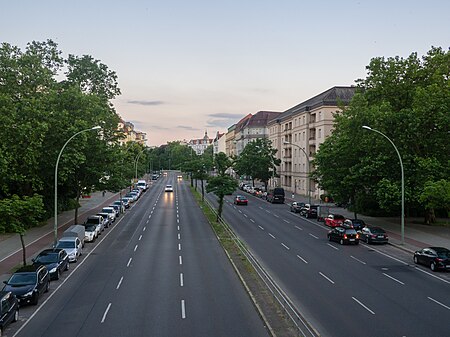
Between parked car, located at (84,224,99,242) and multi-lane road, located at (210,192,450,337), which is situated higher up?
parked car, located at (84,224,99,242)

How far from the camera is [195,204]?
67.1m

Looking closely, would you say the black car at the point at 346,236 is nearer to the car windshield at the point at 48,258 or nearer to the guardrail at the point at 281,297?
the guardrail at the point at 281,297

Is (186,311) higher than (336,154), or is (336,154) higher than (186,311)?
(336,154)

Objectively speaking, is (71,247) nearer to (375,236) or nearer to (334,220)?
(375,236)

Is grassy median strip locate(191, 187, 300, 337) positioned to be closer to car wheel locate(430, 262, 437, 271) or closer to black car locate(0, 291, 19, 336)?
black car locate(0, 291, 19, 336)

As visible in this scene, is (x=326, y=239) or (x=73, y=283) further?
(x=326, y=239)

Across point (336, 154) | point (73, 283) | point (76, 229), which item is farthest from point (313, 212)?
point (73, 283)

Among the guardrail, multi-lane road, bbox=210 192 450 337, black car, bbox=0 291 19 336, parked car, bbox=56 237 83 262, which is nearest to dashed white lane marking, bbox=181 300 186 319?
the guardrail

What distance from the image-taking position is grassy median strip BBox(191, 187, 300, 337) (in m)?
14.5

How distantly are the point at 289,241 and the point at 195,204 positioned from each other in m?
32.9

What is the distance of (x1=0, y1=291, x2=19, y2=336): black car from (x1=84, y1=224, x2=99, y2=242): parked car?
60.6 feet

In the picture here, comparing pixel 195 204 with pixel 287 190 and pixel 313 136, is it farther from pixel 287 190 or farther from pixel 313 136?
pixel 287 190

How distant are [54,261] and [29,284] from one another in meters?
5.10

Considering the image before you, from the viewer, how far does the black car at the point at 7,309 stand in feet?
49.9
